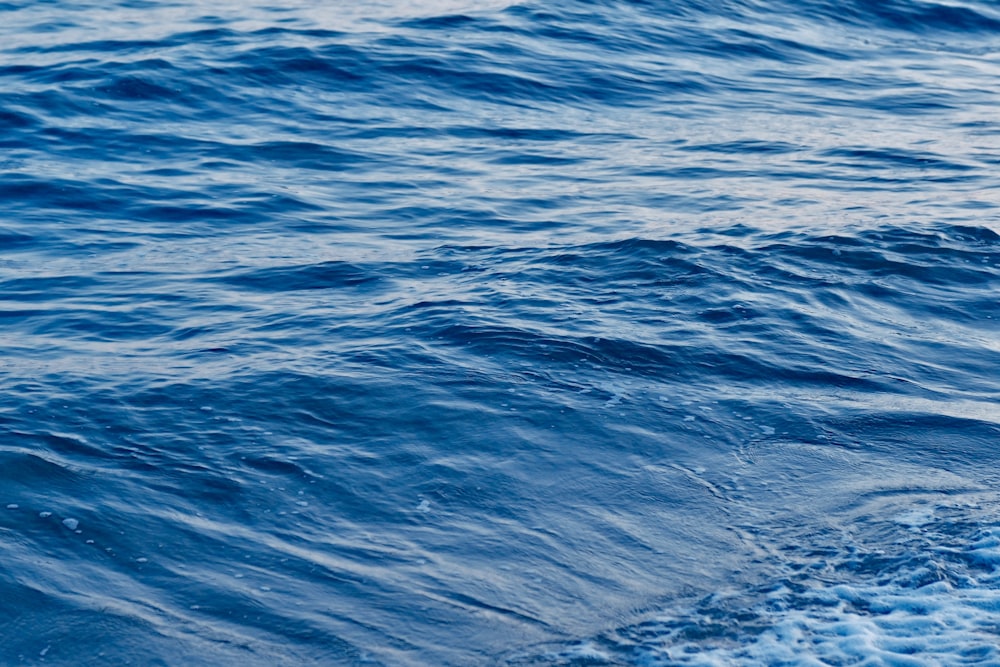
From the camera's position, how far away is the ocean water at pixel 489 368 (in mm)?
4770

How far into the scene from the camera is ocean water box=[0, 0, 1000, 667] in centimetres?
477

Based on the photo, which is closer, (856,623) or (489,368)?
(856,623)

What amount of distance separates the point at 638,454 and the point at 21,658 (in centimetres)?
295

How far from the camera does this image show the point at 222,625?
4656mm

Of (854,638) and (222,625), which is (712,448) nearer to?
(854,638)

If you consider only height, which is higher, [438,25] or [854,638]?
[438,25]

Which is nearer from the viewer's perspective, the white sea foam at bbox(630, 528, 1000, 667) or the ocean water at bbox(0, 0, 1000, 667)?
the white sea foam at bbox(630, 528, 1000, 667)

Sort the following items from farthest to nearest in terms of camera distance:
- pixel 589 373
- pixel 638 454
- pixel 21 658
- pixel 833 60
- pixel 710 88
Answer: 1. pixel 833 60
2. pixel 710 88
3. pixel 589 373
4. pixel 638 454
5. pixel 21 658

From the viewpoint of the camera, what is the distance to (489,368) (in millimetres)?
6930

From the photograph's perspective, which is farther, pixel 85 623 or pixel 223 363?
pixel 223 363

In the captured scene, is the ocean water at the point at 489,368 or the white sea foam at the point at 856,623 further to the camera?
the ocean water at the point at 489,368

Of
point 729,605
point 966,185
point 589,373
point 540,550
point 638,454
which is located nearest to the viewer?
point 729,605

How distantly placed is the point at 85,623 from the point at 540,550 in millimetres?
1848

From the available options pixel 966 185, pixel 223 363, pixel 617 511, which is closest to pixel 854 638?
pixel 617 511
